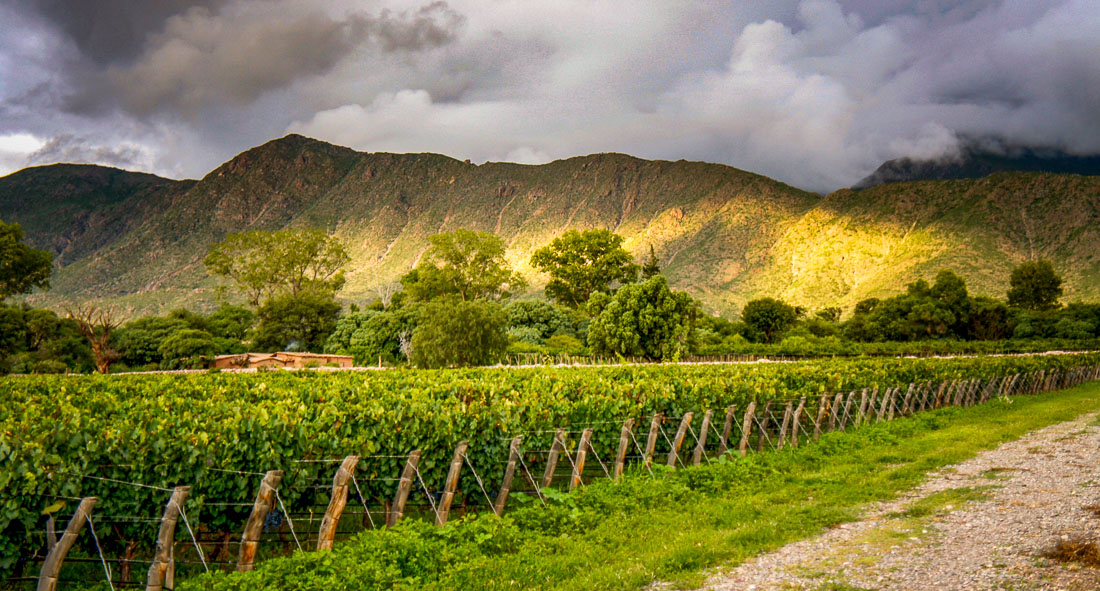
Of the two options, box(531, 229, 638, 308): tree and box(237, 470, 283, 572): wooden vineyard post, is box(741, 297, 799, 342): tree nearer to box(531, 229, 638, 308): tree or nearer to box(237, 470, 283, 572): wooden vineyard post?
box(531, 229, 638, 308): tree

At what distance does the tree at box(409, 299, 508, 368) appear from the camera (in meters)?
44.0

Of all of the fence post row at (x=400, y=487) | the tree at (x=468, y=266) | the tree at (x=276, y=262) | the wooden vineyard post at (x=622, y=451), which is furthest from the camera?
the tree at (x=468, y=266)

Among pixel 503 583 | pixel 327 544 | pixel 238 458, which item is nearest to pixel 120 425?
pixel 238 458

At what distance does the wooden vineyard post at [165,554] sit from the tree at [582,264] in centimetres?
9435

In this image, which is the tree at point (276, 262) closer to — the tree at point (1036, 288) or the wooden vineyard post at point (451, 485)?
the wooden vineyard post at point (451, 485)

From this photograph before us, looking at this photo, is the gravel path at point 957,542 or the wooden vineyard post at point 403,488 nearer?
the gravel path at point 957,542

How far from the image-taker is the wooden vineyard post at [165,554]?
6.60 m

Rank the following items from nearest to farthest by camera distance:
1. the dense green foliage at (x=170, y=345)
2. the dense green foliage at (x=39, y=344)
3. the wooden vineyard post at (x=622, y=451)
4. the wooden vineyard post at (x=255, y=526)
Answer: the wooden vineyard post at (x=255, y=526), the wooden vineyard post at (x=622, y=451), the dense green foliage at (x=39, y=344), the dense green foliage at (x=170, y=345)

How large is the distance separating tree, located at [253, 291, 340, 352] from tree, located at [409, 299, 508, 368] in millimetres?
25211

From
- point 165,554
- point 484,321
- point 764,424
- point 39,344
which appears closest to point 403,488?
point 165,554

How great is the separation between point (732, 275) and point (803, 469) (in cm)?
12938

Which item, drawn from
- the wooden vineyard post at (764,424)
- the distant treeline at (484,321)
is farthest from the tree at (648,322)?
the wooden vineyard post at (764,424)

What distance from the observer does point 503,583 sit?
719cm

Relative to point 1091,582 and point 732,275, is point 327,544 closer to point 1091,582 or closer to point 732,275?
point 1091,582
